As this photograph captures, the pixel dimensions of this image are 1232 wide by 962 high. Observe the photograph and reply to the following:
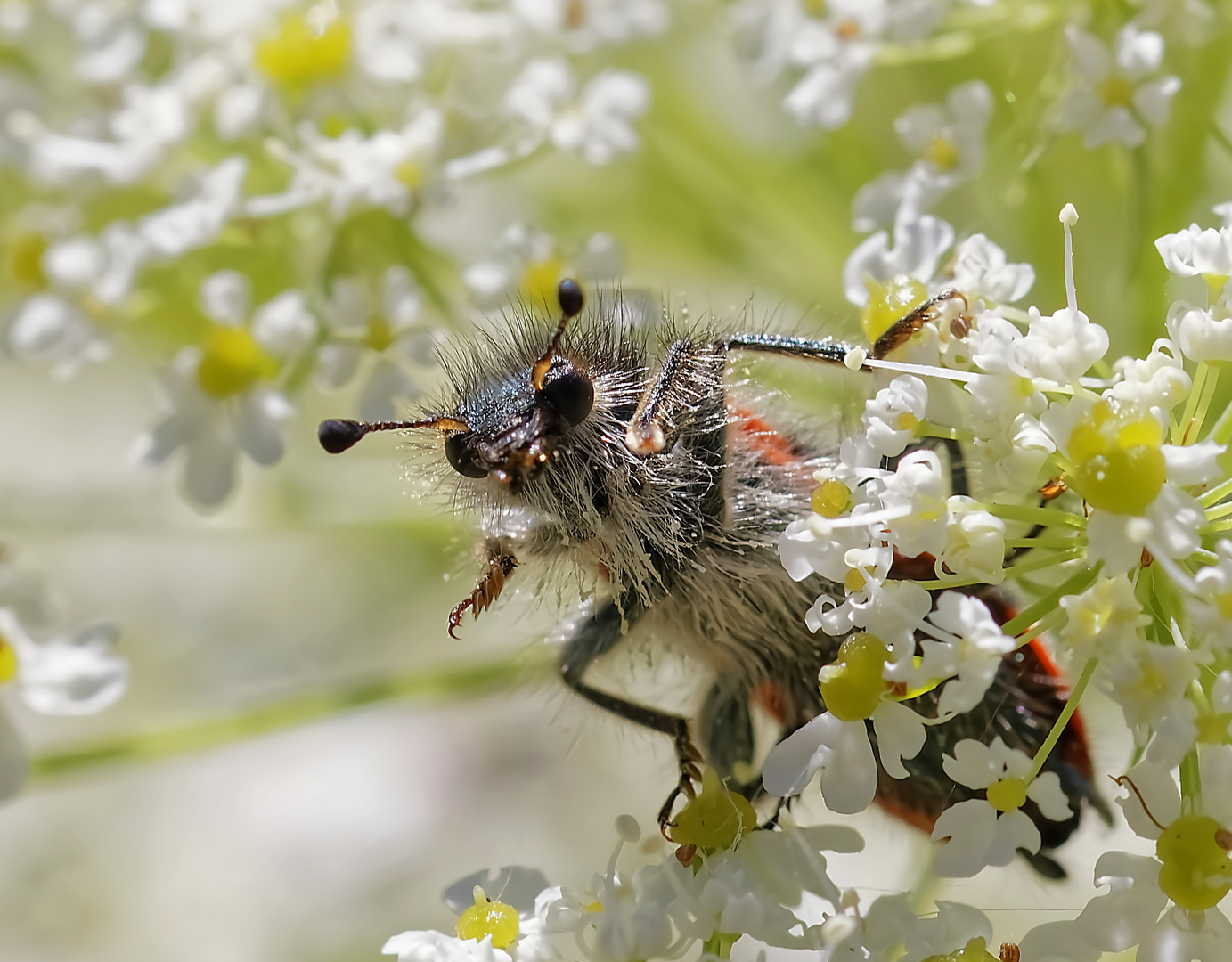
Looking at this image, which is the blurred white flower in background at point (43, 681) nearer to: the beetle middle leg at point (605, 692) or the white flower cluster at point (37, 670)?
the white flower cluster at point (37, 670)

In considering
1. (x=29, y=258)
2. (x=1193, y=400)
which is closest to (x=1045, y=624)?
(x=1193, y=400)

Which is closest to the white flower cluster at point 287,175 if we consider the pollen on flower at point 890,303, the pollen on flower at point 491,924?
the pollen on flower at point 890,303

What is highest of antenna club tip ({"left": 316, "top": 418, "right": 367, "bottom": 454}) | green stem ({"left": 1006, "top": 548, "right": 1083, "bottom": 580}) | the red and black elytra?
antenna club tip ({"left": 316, "top": 418, "right": 367, "bottom": 454})

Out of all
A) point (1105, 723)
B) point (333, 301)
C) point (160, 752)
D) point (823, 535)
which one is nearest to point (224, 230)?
point (333, 301)

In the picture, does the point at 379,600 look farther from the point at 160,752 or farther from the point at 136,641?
the point at 160,752

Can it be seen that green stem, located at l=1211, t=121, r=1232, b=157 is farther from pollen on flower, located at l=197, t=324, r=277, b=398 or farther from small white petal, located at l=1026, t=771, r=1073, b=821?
pollen on flower, located at l=197, t=324, r=277, b=398

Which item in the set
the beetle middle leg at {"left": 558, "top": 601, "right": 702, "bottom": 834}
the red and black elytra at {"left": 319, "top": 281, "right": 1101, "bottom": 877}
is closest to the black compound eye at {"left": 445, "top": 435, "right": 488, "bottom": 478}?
the red and black elytra at {"left": 319, "top": 281, "right": 1101, "bottom": 877}
